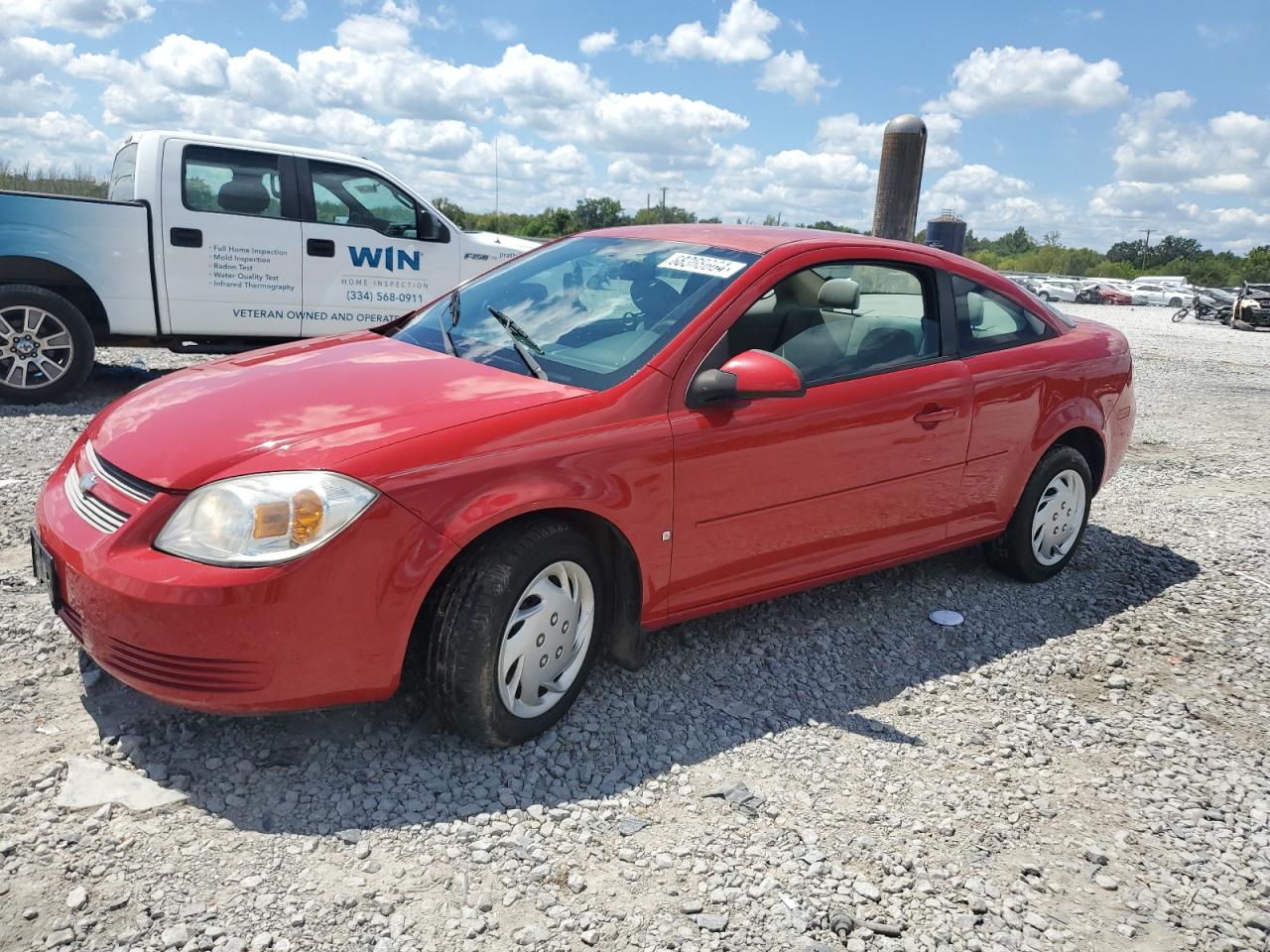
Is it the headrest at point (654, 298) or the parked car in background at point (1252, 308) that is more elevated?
the headrest at point (654, 298)

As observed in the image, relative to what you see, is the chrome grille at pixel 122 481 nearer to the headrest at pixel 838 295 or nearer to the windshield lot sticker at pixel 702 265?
the windshield lot sticker at pixel 702 265

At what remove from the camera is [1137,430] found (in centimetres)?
939

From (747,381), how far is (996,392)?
1.60m

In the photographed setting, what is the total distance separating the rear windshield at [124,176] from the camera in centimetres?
786

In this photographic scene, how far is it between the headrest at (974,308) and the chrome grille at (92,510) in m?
3.39

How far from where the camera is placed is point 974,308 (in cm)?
438

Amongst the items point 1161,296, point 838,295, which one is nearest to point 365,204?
point 838,295

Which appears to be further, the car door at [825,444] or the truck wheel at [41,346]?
the truck wheel at [41,346]

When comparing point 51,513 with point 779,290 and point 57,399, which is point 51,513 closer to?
point 779,290

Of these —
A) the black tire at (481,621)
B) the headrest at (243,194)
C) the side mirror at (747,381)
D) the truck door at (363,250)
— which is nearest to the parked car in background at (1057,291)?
the truck door at (363,250)

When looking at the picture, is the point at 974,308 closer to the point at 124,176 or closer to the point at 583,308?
the point at 583,308

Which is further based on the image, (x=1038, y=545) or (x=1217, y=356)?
(x=1217, y=356)

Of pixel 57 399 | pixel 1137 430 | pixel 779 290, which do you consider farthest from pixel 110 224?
pixel 1137 430

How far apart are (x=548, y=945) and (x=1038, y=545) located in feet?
11.1
